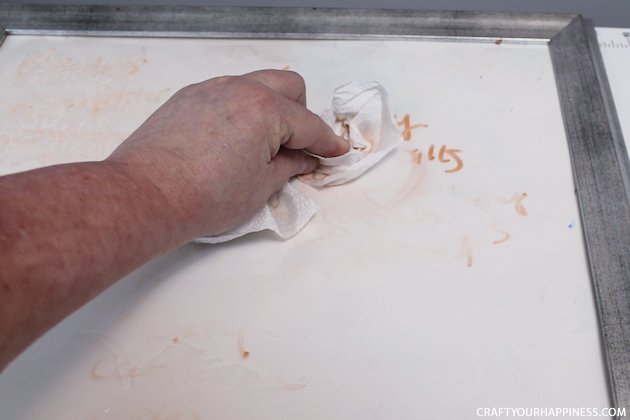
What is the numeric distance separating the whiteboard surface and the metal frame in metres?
0.03

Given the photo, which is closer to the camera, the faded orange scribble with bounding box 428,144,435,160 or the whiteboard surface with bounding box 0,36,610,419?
the whiteboard surface with bounding box 0,36,610,419

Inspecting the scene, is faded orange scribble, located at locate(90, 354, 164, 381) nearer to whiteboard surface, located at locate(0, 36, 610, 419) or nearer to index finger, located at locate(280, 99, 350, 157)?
whiteboard surface, located at locate(0, 36, 610, 419)

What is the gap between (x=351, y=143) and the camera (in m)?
0.71

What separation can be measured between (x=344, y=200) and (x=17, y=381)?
408 mm

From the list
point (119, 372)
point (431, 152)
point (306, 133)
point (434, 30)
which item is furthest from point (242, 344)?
point (434, 30)

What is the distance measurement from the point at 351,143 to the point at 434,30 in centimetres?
27

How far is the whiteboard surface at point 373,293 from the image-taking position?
545 millimetres

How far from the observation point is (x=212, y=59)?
0.84 m

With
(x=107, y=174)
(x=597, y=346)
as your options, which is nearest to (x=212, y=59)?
(x=107, y=174)

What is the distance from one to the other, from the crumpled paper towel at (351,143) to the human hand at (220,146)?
0.11 feet

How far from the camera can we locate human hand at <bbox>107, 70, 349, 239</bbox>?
55cm

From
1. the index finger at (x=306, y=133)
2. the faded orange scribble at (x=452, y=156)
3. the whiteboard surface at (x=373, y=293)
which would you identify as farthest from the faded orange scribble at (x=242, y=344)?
the faded orange scribble at (x=452, y=156)

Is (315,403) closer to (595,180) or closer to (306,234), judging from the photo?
(306,234)

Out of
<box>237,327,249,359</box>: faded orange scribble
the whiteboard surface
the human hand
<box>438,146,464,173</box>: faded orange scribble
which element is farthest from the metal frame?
<box>237,327,249,359</box>: faded orange scribble
